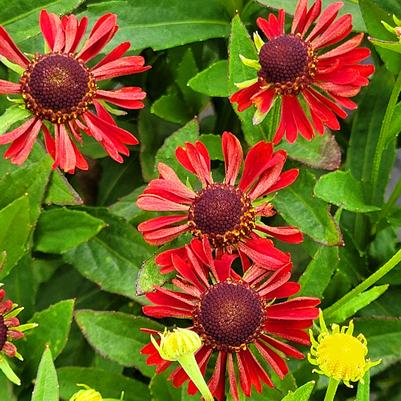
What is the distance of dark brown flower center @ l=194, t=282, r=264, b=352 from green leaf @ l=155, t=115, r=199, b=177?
22 centimetres

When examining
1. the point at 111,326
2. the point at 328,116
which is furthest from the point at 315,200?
the point at 111,326

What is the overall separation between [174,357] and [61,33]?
1.17 ft

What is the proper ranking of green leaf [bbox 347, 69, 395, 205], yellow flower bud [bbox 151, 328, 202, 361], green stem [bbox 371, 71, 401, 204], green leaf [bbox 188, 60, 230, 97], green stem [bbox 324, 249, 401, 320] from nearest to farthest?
yellow flower bud [bbox 151, 328, 202, 361] < green stem [bbox 324, 249, 401, 320] < green stem [bbox 371, 71, 401, 204] < green leaf [bbox 188, 60, 230, 97] < green leaf [bbox 347, 69, 395, 205]

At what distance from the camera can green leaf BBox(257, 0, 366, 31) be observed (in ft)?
3.08

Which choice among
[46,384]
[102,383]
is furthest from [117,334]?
[46,384]

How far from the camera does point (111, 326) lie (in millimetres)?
860

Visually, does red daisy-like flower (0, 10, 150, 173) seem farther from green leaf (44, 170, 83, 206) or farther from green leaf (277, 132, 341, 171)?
green leaf (277, 132, 341, 171)

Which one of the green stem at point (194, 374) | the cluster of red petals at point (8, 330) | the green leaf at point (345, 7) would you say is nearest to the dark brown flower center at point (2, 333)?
the cluster of red petals at point (8, 330)

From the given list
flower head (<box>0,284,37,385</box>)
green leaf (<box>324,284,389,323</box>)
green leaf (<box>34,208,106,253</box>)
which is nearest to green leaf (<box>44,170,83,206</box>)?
green leaf (<box>34,208,106,253</box>)

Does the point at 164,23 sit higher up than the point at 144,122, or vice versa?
the point at 164,23

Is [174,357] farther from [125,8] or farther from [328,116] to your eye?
[125,8]

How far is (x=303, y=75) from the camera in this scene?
0.79m

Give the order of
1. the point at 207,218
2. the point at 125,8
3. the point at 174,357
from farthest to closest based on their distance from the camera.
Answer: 1. the point at 125,8
2. the point at 207,218
3. the point at 174,357

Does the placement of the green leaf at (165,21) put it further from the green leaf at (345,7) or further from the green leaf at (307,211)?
the green leaf at (307,211)
